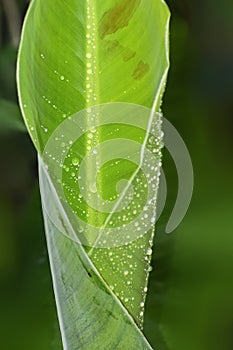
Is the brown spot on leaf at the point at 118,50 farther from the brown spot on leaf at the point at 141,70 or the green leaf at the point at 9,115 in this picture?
the green leaf at the point at 9,115

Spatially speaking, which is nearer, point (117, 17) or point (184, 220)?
point (117, 17)

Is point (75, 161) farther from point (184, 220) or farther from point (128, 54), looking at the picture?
point (184, 220)

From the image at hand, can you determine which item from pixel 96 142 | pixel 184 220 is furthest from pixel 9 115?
pixel 96 142

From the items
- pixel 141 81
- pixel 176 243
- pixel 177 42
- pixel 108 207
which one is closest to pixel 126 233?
pixel 108 207

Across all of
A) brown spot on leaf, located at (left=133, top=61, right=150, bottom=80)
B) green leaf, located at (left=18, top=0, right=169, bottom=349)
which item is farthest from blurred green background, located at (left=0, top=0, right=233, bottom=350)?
Result: brown spot on leaf, located at (left=133, top=61, right=150, bottom=80)

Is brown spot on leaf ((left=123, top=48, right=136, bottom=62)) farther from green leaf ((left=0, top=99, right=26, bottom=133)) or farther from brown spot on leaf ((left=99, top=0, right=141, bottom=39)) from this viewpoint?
green leaf ((left=0, top=99, right=26, bottom=133))

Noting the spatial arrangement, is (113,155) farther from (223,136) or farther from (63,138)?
(223,136)

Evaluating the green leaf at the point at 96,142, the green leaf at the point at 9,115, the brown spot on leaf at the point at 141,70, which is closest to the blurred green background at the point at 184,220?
the green leaf at the point at 9,115
